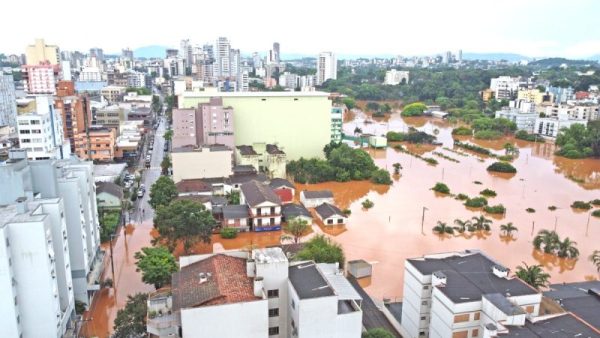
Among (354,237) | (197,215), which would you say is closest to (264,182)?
(354,237)

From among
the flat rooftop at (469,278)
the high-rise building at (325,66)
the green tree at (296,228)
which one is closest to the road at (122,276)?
the green tree at (296,228)

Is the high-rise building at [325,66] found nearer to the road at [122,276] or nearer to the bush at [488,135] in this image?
the bush at [488,135]

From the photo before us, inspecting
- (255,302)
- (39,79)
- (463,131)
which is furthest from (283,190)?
(39,79)

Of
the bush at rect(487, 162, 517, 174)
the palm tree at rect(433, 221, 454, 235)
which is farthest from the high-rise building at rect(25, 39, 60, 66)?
the palm tree at rect(433, 221, 454, 235)

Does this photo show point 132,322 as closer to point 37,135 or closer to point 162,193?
point 37,135

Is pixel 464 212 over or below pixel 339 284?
below

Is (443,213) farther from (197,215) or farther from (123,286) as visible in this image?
(123,286)

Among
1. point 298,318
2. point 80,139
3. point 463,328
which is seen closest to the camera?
point 298,318
